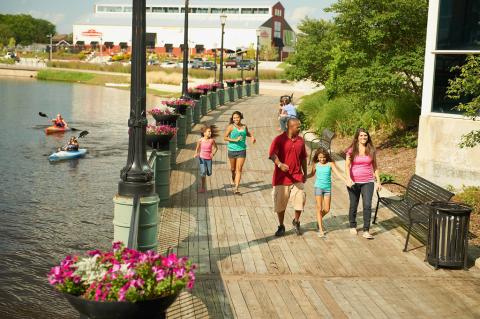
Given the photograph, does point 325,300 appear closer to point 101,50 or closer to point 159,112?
point 159,112

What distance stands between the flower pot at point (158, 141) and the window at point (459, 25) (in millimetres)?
6829

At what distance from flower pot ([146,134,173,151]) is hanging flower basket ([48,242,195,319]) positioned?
8137mm

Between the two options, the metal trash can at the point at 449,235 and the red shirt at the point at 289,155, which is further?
the red shirt at the point at 289,155

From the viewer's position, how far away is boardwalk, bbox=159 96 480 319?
8.15 metres

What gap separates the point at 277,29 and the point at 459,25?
389 feet

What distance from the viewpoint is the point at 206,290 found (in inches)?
340

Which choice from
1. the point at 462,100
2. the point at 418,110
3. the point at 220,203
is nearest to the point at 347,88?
the point at 418,110

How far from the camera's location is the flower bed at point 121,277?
5039 mm

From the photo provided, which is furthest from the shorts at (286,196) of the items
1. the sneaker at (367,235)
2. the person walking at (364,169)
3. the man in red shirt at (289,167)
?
the sneaker at (367,235)

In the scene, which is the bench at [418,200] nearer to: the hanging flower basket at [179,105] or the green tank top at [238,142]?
the green tank top at [238,142]

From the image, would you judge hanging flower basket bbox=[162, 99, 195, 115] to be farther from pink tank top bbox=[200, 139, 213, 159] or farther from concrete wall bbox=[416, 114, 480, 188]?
concrete wall bbox=[416, 114, 480, 188]

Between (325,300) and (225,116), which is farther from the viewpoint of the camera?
(225,116)

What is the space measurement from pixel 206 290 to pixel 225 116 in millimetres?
24621

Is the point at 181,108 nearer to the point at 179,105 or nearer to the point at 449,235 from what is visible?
the point at 179,105
